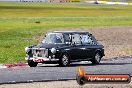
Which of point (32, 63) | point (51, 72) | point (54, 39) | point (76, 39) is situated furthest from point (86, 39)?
point (51, 72)

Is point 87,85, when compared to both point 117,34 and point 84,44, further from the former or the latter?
point 117,34

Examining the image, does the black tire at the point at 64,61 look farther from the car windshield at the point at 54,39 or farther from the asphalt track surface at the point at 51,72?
the car windshield at the point at 54,39

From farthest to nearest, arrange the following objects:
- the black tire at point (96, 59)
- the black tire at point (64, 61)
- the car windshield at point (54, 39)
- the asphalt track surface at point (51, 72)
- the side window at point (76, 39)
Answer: the black tire at point (96, 59), the side window at point (76, 39), the car windshield at point (54, 39), the black tire at point (64, 61), the asphalt track surface at point (51, 72)

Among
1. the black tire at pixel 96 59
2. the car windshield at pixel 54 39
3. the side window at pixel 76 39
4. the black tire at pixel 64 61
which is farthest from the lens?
the black tire at pixel 96 59

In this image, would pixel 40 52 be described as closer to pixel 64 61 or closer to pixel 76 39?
pixel 64 61

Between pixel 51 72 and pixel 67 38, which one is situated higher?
pixel 67 38

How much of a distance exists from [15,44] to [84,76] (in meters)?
25.5

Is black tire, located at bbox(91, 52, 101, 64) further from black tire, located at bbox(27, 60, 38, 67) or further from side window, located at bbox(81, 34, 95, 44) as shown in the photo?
black tire, located at bbox(27, 60, 38, 67)

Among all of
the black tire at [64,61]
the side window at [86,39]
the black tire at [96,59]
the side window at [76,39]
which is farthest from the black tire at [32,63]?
the black tire at [96,59]

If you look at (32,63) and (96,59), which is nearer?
(32,63)

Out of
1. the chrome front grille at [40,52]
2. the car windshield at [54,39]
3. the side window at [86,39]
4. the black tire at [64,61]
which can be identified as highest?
the car windshield at [54,39]

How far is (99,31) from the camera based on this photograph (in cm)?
5638

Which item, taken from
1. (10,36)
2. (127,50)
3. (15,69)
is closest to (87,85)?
(15,69)

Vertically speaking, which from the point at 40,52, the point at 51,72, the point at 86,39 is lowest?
the point at 51,72
